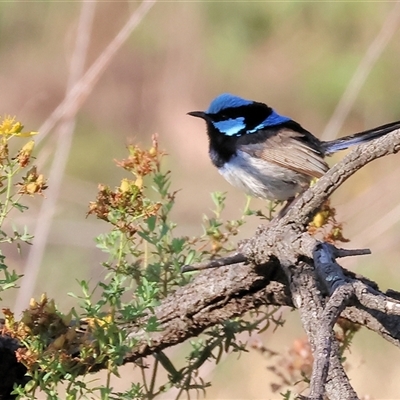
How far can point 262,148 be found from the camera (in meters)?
3.41

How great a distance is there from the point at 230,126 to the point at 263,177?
12.6 inches

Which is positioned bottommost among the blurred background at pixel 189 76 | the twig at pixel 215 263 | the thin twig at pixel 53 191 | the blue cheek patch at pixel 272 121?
the twig at pixel 215 263

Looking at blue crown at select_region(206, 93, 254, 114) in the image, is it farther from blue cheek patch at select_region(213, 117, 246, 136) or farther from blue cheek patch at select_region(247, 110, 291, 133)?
blue cheek patch at select_region(247, 110, 291, 133)

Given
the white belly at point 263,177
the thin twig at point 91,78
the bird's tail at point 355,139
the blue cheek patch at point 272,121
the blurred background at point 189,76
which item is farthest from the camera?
the blurred background at point 189,76

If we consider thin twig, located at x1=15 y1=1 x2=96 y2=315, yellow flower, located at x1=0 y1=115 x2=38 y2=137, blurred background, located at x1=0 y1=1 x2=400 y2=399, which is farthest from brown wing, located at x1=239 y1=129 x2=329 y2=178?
yellow flower, located at x1=0 y1=115 x2=38 y2=137

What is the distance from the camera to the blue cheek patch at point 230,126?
342cm

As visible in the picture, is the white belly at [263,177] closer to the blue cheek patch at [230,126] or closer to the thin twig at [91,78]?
the blue cheek patch at [230,126]

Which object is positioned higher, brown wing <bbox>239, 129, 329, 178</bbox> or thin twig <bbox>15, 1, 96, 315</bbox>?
brown wing <bbox>239, 129, 329, 178</bbox>

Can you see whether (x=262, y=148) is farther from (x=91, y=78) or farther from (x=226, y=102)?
(x=91, y=78)

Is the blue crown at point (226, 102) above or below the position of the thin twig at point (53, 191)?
above

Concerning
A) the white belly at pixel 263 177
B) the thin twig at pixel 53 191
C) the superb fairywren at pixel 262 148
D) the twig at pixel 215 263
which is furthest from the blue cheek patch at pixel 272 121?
the twig at pixel 215 263

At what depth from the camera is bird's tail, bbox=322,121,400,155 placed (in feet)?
9.96

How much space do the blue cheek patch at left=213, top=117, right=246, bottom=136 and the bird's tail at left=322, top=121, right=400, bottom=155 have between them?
15.1 inches

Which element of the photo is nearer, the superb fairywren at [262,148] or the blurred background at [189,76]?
the superb fairywren at [262,148]
